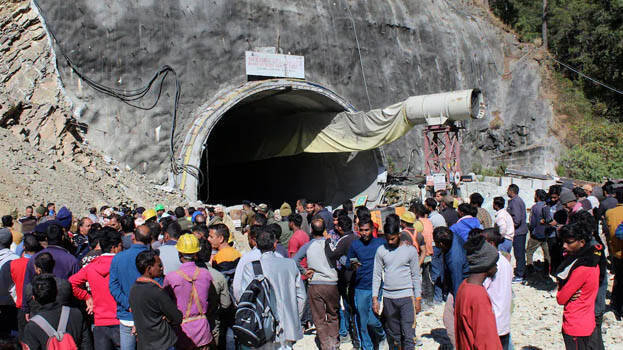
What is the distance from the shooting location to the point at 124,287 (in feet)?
17.1

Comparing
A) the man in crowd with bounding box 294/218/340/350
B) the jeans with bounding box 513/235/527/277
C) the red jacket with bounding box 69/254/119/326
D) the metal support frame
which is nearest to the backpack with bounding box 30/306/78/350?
the red jacket with bounding box 69/254/119/326

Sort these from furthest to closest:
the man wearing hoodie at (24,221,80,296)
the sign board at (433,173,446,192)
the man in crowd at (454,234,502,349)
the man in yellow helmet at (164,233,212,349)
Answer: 1. the sign board at (433,173,446,192)
2. the man wearing hoodie at (24,221,80,296)
3. the man in yellow helmet at (164,233,212,349)
4. the man in crowd at (454,234,502,349)

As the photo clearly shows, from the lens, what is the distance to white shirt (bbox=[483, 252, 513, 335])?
4777 millimetres

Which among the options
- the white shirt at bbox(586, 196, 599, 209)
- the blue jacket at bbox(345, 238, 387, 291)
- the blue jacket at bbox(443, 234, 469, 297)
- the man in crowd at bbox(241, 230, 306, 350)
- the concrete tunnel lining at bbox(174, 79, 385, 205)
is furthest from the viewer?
the concrete tunnel lining at bbox(174, 79, 385, 205)

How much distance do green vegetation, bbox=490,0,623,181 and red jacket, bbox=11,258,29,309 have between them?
20.6 m

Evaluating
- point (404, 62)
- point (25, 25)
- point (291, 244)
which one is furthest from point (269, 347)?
point (404, 62)

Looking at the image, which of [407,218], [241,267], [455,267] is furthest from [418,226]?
[241,267]

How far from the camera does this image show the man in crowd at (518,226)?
966 cm

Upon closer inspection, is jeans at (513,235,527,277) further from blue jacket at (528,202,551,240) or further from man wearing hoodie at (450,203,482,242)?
man wearing hoodie at (450,203,482,242)

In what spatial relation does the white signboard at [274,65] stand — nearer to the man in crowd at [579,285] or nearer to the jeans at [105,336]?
the jeans at [105,336]

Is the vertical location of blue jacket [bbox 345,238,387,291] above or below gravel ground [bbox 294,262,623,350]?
above

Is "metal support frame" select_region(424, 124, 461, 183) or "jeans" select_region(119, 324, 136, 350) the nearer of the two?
"jeans" select_region(119, 324, 136, 350)

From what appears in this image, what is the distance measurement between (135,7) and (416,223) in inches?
428

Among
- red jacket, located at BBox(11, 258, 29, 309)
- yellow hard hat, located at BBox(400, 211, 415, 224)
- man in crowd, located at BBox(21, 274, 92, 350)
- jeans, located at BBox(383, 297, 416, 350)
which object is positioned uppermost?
yellow hard hat, located at BBox(400, 211, 415, 224)
